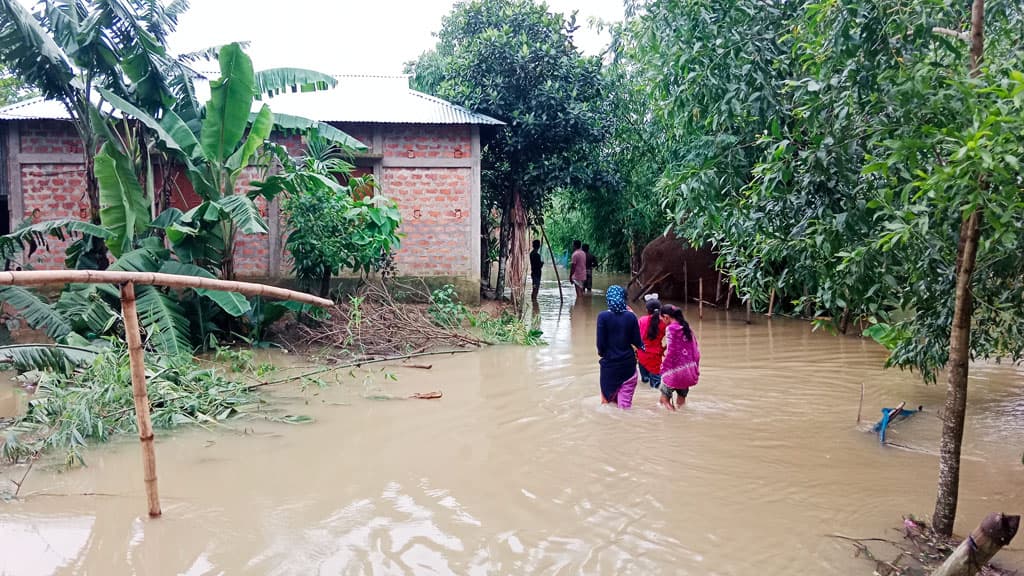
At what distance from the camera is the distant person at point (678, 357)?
7.65 m

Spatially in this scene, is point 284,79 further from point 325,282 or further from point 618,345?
point 618,345

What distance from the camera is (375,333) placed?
11.1 metres

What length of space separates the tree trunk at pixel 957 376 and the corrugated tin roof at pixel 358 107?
1023 cm

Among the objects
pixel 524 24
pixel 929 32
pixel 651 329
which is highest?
pixel 524 24

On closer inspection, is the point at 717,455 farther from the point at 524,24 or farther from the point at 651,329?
the point at 524,24

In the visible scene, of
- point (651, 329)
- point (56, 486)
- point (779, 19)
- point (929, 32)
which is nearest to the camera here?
point (929, 32)

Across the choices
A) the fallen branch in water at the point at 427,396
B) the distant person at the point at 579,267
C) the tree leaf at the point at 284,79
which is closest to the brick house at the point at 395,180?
the tree leaf at the point at 284,79

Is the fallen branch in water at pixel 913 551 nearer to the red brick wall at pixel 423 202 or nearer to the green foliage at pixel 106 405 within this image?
the green foliage at pixel 106 405

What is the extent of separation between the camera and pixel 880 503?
5238 mm

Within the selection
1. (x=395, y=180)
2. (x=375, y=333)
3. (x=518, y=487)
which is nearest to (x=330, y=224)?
(x=375, y=333)

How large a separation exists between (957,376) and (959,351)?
0.47 ft

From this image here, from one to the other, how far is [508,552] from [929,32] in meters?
3.83

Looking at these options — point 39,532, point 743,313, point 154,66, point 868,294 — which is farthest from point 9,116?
point 743,313

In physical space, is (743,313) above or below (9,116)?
below
